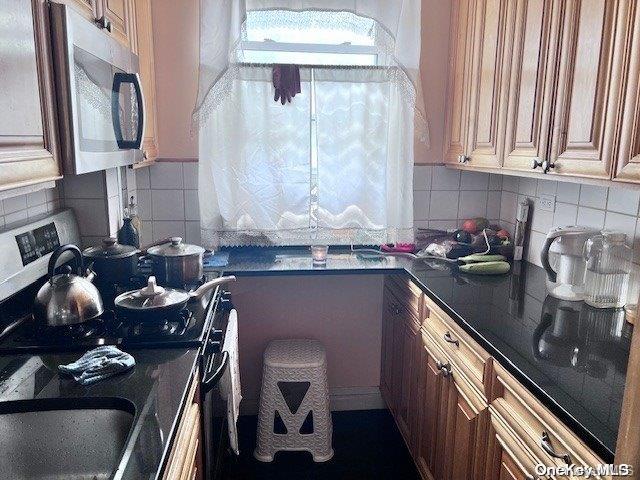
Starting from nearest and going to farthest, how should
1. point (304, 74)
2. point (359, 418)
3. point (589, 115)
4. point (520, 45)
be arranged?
point (589, 115) < point (520, 45) < point (304, 74) < point (359, 418)

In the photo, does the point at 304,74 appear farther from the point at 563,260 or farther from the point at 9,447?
the point at 9,447

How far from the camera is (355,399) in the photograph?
2.62 metres

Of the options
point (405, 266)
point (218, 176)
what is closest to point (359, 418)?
point (405, 266)

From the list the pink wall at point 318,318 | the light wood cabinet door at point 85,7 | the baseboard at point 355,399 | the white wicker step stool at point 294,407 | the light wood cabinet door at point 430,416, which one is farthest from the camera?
the baseboard at point 355,399

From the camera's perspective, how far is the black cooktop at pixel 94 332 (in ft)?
4.18

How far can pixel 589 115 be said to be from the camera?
1.35 metres

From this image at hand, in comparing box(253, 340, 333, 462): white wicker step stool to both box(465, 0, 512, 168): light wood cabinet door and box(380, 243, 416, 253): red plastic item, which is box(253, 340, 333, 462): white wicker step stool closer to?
box(380, 243, 416, 253): red plastic item

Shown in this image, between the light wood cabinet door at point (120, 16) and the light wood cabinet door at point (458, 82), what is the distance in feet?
4.69

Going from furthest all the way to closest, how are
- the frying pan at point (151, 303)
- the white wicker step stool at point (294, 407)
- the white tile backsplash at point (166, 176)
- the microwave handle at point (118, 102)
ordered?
the white tile backsplash at point (166, 176) < the white wicker step stool at point (294, 407) < the microwave handle at point (118, 102) < the frying pan at point (151, 303)

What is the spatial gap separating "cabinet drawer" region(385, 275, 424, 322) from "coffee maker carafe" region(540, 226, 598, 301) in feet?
1.56

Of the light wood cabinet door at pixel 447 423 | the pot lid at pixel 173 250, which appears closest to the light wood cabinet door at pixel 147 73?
the pot lid at pixel 173 250

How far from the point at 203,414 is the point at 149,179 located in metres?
1.35

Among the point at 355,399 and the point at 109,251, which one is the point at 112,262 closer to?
the point at 109,251

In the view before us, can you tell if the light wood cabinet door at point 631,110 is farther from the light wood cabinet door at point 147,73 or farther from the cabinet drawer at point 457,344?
the light wood cabinet door at point 147,73
